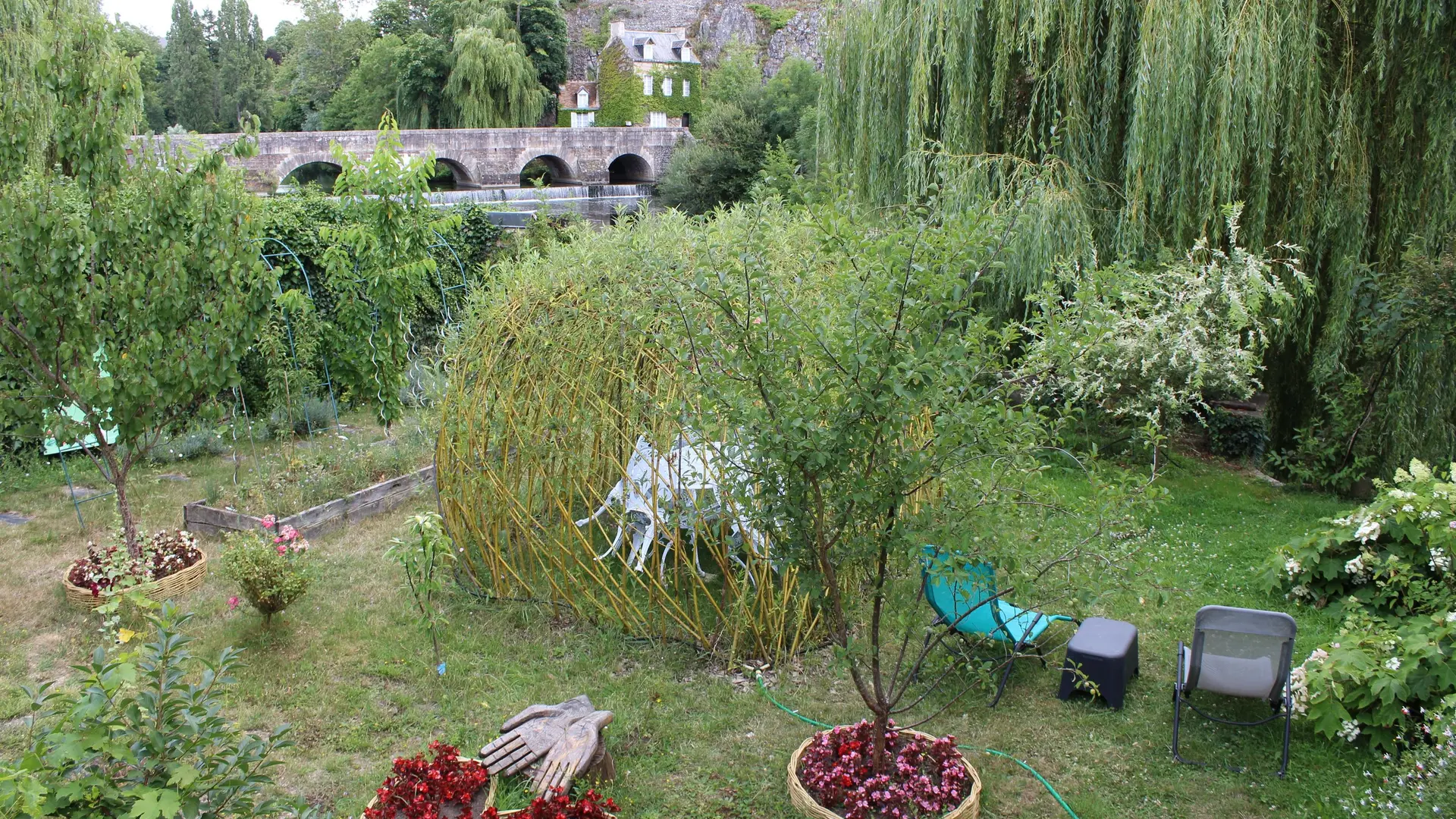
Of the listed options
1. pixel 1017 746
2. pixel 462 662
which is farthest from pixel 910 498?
pixel 462 662

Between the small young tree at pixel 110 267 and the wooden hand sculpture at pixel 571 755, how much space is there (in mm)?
3438

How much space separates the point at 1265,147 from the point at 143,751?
316 inches

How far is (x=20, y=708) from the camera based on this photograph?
4590mm

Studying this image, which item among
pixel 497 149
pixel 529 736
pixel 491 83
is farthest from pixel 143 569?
pixel 491 83

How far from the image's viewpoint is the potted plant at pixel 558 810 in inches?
129

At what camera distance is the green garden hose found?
154 inches

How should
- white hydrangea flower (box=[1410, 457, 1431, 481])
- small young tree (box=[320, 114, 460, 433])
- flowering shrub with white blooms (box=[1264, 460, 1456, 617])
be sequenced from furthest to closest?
small young tree (box=[320, 114, 460, 433])
white hydrangea flower (box=[1410, 457, 1431, 481])
flowering shrub with white blooms (box=[1264, 460, 1456, 617])

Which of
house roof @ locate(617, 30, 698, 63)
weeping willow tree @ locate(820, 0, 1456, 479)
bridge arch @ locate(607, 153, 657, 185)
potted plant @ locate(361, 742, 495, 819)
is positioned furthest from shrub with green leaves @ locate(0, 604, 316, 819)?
house roof @ locate(617, 30, 698, 63)

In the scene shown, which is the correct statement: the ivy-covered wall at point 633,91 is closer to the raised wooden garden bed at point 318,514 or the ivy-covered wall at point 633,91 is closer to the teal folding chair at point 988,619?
the raised wooden garden bed at point 318,514

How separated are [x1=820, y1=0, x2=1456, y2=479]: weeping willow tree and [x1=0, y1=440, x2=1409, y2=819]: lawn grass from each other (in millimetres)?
2298

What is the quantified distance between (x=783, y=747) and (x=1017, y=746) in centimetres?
107

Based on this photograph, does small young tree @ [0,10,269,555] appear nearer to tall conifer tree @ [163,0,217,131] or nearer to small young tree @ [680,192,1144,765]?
small young tree @ [680,192,1144,765]

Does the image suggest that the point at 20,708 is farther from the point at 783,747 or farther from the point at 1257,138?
the point at 1257,138

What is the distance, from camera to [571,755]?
12.6 ft
